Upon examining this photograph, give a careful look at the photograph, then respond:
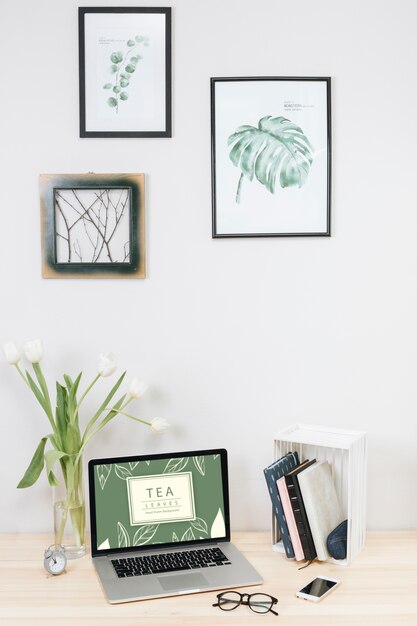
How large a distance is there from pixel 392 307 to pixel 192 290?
54 cm

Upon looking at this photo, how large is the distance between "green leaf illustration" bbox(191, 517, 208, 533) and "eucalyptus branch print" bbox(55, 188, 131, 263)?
68 centimetres

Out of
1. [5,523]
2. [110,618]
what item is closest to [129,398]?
[5,523]

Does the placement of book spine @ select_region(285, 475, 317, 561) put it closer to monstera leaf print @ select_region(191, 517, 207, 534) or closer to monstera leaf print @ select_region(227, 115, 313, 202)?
monstera leaf print @ select_region(191, 517, 207, 534)

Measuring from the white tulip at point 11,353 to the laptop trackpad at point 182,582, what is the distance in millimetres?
634

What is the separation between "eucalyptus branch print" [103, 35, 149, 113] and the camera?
1726 mm

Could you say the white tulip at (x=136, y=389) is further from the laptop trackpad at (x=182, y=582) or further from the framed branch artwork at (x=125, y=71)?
the framed branch artwork at (x=125, y=71)

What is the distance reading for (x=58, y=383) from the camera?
1.66 metres

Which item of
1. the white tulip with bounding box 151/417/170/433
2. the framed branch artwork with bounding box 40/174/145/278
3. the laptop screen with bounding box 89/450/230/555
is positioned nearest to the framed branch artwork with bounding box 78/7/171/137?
the framed branch artwork with bounding box 40/174/145/278

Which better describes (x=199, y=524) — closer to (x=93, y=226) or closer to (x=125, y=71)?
(x=93, y=226)

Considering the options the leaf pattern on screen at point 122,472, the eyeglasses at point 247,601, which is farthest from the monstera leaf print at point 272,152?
the eyeglasses at point 247,601

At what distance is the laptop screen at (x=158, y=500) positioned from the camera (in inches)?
62.3

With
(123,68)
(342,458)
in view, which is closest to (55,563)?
(342,458)

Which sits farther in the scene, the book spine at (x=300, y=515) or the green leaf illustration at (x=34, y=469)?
the green leaf illustration at (x=34, y=469)

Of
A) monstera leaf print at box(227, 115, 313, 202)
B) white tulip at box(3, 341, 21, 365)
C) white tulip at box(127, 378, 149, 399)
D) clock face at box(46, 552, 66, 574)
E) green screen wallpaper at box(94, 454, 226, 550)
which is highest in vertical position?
monstera leaf print at box(227, 115, 313, 202)
